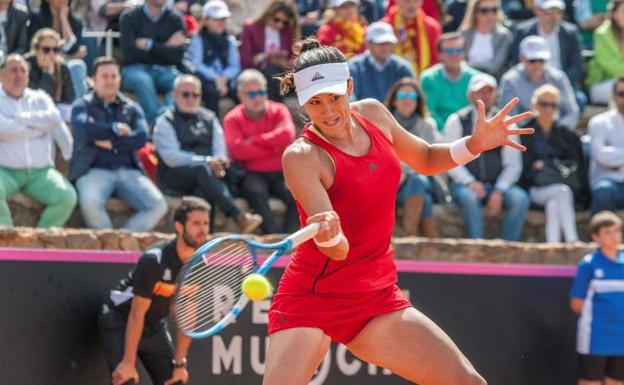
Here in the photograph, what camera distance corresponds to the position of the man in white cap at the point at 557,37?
11469mm

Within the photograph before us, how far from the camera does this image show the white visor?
521 cm

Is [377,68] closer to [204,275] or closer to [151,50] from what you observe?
[151,50]

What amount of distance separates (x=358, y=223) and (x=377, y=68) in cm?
539

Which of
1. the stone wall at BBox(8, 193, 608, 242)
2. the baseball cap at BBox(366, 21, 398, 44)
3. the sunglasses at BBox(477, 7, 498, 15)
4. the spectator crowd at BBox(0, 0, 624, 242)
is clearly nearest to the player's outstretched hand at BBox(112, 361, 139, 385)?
the spectator crowd at BBox(0, 0, 624, 242)

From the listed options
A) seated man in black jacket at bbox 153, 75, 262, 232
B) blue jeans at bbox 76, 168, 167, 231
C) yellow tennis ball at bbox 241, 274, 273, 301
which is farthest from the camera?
seated man in black jacket at bbox 153, 75, 262, 232

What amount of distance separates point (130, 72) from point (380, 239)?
5.53m

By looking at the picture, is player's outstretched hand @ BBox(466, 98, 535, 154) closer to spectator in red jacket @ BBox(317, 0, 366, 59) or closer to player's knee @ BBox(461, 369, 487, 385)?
player's knee @ BBox(461, 369, 487, 385)

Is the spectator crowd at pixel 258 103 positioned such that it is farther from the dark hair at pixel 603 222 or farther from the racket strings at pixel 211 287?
the racket strings at pixel 211 287

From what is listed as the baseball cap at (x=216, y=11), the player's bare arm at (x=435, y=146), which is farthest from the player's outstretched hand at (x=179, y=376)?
the baseball cap at (x=216, y=11)

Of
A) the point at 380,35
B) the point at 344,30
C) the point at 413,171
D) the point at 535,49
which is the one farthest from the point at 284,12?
the point at 535,49

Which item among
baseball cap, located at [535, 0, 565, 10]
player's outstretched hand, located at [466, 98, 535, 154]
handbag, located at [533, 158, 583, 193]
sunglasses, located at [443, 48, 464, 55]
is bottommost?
handbag, located at [533, 158, 583, 193]

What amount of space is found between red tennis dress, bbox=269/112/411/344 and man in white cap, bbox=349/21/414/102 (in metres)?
5.10

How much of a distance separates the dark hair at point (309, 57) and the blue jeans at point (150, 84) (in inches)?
193

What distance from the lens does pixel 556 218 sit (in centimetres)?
1005
